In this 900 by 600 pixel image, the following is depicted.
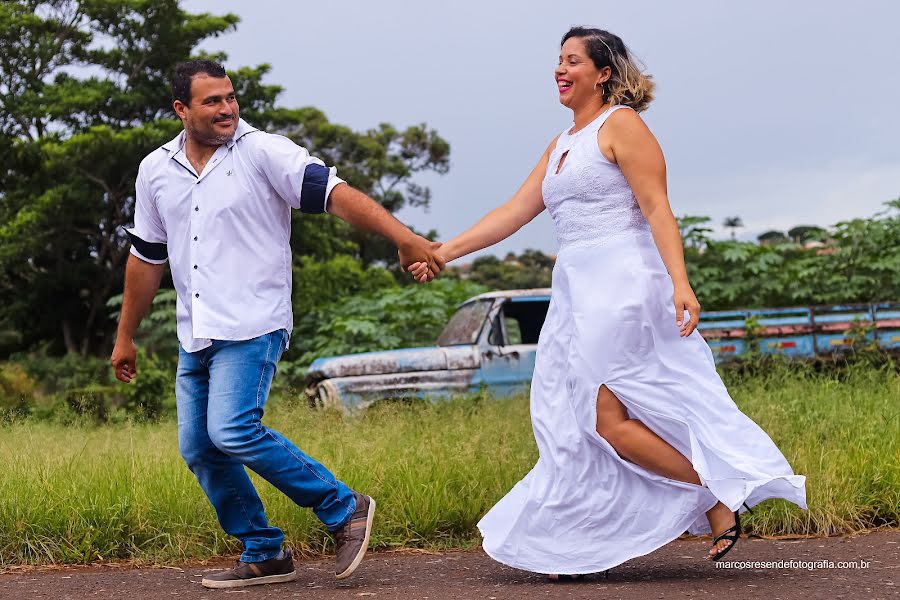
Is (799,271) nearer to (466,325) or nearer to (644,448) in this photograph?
(466,325)

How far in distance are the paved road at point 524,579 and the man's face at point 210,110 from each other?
1.80 metres

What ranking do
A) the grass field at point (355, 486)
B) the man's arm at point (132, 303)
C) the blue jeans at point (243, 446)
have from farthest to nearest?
the grass field at point (355, 486)
the man's arm at point (132, 303)
the blue jeans at point (243, 446)

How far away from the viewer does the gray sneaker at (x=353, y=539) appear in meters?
4.31

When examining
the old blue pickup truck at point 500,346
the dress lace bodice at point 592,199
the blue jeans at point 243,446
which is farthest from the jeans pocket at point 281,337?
the old blue pickup truck at point 500,346

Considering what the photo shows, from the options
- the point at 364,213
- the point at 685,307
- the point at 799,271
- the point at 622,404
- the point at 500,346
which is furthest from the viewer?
the point at 799,271

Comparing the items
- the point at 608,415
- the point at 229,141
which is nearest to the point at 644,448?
the point at 608,415

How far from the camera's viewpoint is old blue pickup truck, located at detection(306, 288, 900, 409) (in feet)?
35.7

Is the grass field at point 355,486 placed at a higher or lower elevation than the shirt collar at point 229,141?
lower

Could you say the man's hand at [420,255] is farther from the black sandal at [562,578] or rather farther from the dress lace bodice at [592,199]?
the black sandal at [562,578]

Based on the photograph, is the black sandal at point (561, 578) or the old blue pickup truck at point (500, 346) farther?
the old blue pickup truck at point (500, 346)

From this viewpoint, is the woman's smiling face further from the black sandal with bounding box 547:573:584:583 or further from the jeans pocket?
the black sandal with bounding box 547:573:584:583

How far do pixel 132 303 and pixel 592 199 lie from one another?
6.59 ft

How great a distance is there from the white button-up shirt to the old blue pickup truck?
18.9 feet

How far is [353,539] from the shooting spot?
14.3 ft
